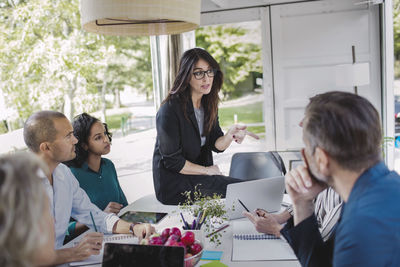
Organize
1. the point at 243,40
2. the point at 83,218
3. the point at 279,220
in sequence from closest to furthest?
the point at 279,220, the point at 83,218, the point at 243,40

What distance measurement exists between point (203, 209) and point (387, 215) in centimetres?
87

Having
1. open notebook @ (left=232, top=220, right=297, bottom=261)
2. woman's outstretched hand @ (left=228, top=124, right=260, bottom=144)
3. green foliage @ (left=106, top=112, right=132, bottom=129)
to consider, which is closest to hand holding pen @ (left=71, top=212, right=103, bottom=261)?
open notebook @ (left=232, top=220, right=297, bottom=261)

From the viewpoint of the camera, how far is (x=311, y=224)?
1.32 meters

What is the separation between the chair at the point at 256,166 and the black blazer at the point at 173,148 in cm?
102

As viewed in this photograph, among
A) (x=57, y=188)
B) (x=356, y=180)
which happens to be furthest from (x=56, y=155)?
(x=356, y=180)

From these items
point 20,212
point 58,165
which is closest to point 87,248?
point 58,165

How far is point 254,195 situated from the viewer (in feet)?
6.28

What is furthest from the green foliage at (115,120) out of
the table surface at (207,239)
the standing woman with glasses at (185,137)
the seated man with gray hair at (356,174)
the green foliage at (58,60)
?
the seated man with gray hair at (356,174)

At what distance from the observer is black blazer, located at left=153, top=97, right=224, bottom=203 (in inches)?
91.3

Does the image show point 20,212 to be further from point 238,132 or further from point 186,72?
point 238,132

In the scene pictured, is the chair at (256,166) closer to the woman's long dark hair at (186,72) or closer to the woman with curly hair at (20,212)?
the woman's long dark hair at (186,72)

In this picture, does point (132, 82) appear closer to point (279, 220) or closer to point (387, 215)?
point (279, 220)

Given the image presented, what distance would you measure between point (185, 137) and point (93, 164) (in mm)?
687

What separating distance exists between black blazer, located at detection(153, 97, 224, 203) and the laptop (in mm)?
483
